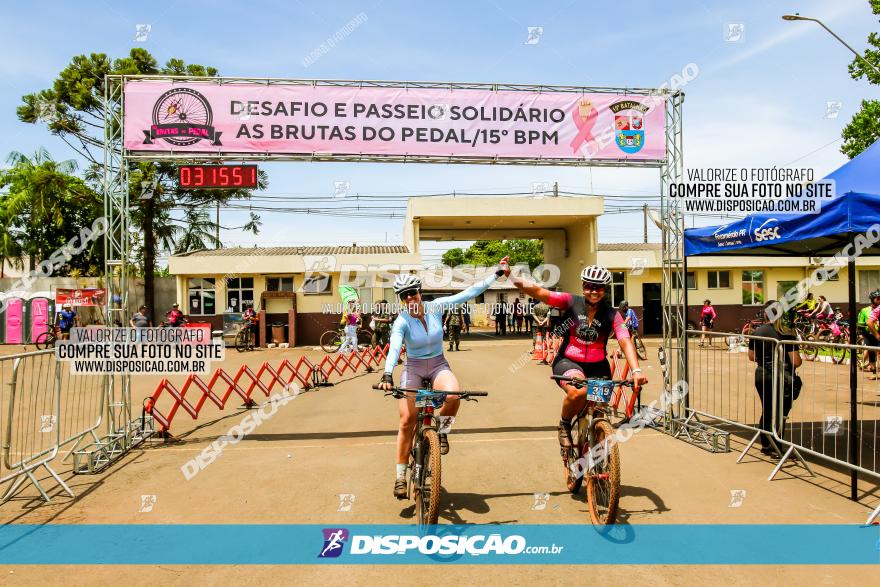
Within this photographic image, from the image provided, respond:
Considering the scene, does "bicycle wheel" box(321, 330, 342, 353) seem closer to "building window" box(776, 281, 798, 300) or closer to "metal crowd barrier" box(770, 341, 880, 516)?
"metal crowd barrier" box(770, 341, 880, 516)

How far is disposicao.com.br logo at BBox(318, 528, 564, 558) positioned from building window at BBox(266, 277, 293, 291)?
79.6ft

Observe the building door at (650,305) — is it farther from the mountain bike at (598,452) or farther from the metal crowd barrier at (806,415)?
the mountain bike at (598,452)

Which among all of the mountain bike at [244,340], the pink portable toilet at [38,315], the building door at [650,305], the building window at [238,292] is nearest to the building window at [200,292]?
the building window at [238,292]

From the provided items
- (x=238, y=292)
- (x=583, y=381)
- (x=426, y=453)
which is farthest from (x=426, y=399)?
(x=238, y=292)

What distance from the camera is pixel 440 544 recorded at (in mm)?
4551

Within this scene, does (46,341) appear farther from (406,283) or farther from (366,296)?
(406,283)

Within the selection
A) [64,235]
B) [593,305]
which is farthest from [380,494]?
[64,235]

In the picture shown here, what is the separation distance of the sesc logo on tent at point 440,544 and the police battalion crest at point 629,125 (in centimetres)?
659

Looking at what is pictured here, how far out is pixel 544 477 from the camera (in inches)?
244

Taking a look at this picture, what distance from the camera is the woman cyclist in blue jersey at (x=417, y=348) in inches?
208

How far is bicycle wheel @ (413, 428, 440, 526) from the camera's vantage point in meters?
4.55

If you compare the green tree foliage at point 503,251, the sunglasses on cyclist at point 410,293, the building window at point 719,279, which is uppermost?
the green tree foliage at point 503,251

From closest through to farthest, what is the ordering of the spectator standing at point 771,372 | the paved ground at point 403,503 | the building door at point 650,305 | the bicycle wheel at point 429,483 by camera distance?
the paved ground at point 403,503 → the bicycle wheel at point 429,483 → the spectator standing at point 771,372 → the building door at point 650,305

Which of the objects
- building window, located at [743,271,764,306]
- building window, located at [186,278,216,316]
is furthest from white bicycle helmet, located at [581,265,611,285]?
building window, located at [743,271,764,306]
